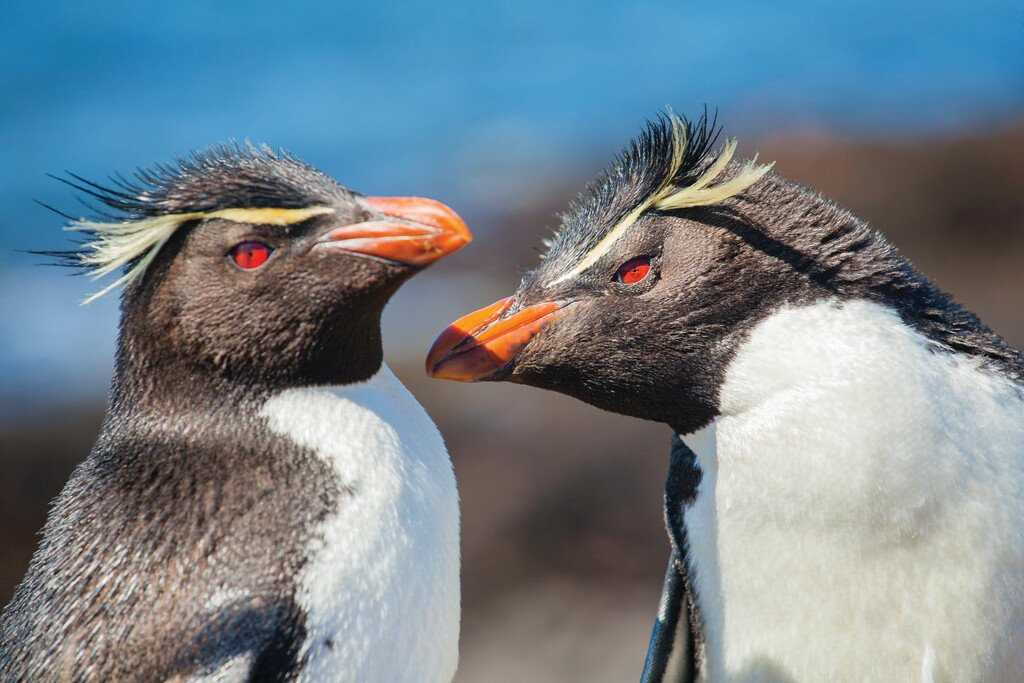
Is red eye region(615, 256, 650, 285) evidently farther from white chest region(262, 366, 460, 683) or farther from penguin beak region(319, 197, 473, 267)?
white chest region(262, 366, 460, 683)

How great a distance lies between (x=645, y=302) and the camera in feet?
9.11

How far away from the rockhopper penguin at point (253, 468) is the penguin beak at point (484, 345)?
148 millimetres

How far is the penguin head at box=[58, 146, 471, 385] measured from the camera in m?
2.54

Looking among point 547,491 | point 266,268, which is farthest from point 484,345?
point 547,491

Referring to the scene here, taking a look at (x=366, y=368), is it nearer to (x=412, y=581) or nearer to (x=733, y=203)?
(x=412, y=581)

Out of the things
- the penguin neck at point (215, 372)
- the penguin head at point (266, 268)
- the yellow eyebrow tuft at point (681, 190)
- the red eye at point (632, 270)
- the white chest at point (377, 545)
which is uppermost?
the yellow eyebrow tuft at point (681, 190)

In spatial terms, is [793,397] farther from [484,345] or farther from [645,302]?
[484,345]

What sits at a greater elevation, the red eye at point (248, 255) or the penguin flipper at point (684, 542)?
the red eye at point (248, 255)

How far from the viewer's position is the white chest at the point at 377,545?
92.4 inches

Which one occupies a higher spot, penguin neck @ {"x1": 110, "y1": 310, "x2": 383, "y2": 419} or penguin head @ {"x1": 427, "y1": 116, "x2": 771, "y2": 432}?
penguin head @ {"x1": 427, "y1": 116, "x2": 771, "y2": 432}

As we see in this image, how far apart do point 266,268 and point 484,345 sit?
0.54 meters

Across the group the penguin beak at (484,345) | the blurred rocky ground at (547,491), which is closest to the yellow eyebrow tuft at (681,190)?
the penguin beak at (484,345)

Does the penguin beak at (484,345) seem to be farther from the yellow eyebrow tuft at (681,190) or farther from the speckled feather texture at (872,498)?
the speckled feather texture at (872,498)

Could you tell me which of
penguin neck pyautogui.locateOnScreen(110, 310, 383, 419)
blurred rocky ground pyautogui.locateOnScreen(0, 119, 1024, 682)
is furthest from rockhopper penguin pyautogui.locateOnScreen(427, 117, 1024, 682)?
blurred rocky ground pyautogui.locateOnScreen(0, 119, 1024, 682)
